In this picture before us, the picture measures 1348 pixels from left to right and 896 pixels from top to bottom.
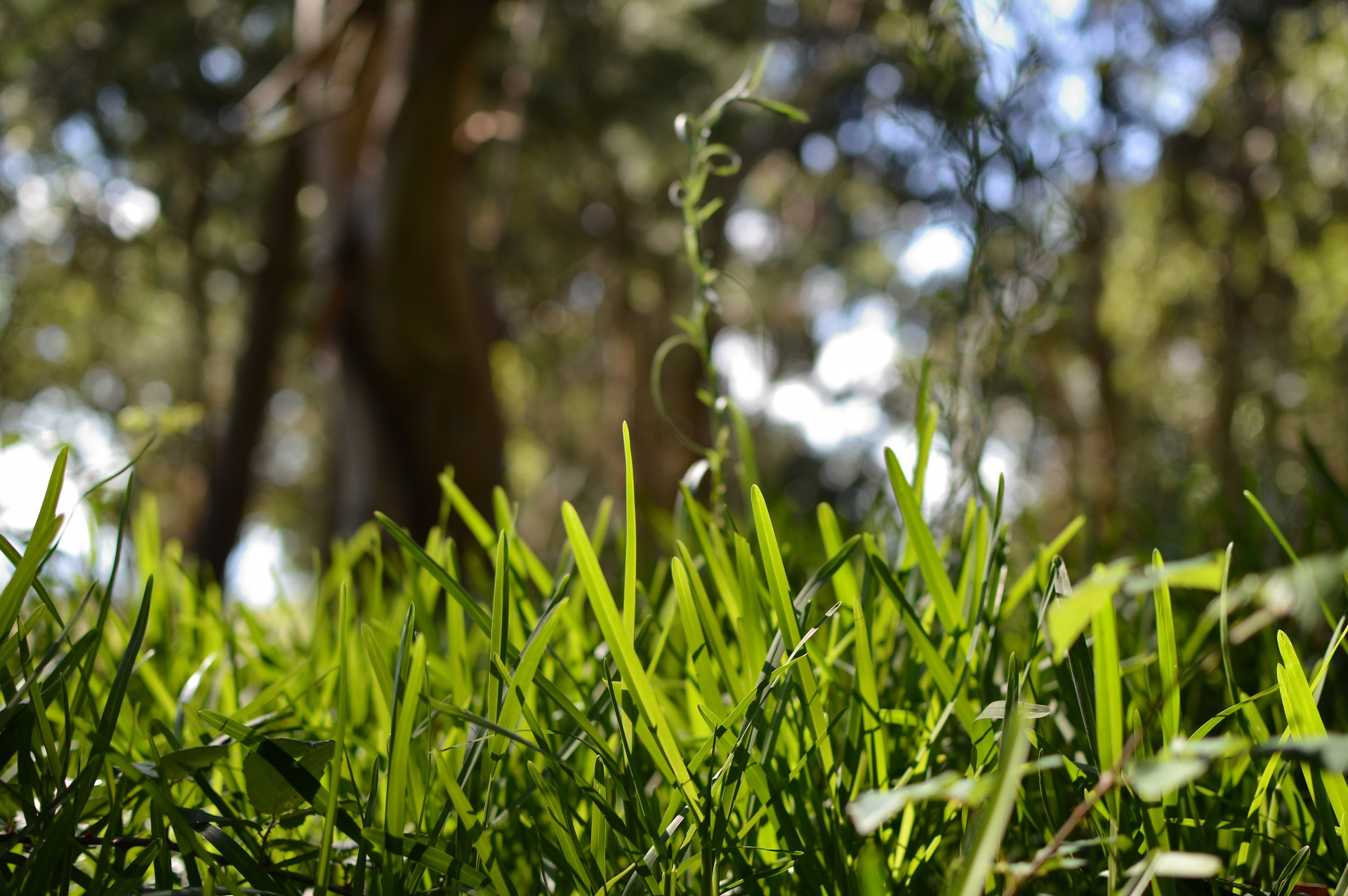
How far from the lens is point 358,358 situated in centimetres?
398

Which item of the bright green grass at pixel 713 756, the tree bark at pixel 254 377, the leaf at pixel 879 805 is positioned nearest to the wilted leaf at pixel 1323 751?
the bright green grass at pixel 713 756

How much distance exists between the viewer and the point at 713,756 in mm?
534

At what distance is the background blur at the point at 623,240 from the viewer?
161 centimetres

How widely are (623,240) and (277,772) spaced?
884 centimetres

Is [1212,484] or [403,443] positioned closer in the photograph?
[1212,484]

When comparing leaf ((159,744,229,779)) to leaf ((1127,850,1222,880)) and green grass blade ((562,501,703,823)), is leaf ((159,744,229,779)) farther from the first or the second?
leaf ((1127,850,1222,880))

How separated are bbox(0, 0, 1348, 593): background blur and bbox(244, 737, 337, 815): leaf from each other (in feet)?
1.81

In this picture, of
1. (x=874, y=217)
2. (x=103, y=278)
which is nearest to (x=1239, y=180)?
(x=874, y=217)

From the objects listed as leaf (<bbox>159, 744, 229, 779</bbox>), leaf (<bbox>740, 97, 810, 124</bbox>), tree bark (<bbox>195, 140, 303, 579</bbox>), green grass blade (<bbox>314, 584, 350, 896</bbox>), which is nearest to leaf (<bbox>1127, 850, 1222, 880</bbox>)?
green grass blade (<bbox>314, 584, 350, 896</bbox>)

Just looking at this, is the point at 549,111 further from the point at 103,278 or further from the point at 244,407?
the point at 103,278

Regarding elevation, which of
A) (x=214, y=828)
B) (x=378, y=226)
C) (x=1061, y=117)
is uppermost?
(x=378, y=226)

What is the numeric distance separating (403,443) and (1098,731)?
371cm

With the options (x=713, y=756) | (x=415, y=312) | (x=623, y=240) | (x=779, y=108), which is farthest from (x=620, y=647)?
(x=623, y=240)

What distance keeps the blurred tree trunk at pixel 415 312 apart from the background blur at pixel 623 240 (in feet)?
0.06
